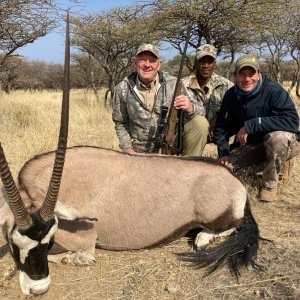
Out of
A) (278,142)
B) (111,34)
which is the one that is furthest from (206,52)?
(111,34)

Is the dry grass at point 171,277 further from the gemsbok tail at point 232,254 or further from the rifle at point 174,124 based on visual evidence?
the rifle at point 174,124

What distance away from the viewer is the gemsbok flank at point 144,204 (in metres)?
3.33

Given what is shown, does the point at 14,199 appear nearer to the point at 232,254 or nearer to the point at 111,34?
the point at 232,254

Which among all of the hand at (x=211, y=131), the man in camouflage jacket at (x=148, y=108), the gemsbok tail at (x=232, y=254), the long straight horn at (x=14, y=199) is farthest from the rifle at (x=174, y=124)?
the long straight horn at (x=14, y=199)

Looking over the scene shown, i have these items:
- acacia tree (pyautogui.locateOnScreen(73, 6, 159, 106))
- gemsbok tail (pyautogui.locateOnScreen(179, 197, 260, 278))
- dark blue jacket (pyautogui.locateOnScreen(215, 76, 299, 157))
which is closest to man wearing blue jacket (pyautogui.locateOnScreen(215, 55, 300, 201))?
dark blue jacket (pyautogui.locateOnScreen(215, 76, 299, 157))

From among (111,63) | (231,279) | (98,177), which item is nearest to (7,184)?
(98,177)

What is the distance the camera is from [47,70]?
45.2m

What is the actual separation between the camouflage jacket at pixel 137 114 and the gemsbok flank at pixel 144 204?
5.63 feet

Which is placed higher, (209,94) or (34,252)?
(209,94)

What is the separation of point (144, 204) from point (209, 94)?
3115 mm

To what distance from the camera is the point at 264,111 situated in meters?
4.94

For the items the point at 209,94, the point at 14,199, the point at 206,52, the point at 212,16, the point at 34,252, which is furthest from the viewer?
the point at 212,16

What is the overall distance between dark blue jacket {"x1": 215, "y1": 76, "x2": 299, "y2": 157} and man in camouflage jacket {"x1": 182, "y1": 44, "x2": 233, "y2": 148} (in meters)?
0.78

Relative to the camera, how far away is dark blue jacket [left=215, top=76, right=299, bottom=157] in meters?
4.78
